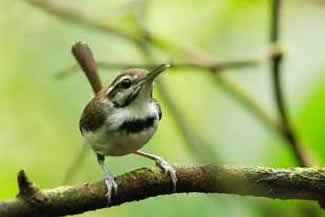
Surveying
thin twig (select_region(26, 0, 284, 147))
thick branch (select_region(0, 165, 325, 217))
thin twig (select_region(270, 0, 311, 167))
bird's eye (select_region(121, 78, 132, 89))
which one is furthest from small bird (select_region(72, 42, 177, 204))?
thin twig (select_region(26, 0, 284, 147))

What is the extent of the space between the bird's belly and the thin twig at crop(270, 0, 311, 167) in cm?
42

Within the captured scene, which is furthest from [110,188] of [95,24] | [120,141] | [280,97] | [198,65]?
[95,24]

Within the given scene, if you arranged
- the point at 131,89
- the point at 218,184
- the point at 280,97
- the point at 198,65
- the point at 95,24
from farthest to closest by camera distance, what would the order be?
the point at 95,24 → the point at 198,65 → the point at 280,97 → the point at 131,89 → the point at 218,184

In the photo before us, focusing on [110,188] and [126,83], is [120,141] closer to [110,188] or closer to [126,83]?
[126,83]

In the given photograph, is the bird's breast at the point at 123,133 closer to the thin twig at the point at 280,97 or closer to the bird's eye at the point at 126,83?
the bird's eye at the point at 126,83

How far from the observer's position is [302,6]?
2.89 m

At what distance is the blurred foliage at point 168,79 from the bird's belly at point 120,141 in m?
0.19

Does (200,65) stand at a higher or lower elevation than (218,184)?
higher

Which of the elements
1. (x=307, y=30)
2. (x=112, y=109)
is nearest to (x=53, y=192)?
(x=112, y=109)

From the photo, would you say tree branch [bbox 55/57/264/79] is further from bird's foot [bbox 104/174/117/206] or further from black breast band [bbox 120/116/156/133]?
bird's foot [bbox 104/174/117/206]

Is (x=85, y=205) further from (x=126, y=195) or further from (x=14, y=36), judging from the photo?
(x=14, y=36)

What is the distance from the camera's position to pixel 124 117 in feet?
6.68

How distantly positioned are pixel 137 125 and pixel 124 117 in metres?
0.05

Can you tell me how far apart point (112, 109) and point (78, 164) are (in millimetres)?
204
